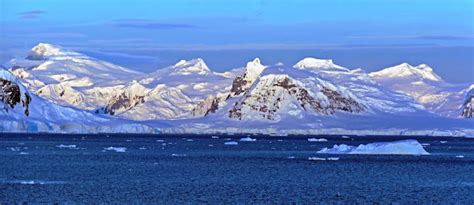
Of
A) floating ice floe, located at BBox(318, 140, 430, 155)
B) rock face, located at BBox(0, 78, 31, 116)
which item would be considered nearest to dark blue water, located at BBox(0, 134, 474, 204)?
A: rock face, located at BBox(0, 78, 31, 116)

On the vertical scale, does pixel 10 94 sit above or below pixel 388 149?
above

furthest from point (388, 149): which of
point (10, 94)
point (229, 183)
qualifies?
point (10, 94)

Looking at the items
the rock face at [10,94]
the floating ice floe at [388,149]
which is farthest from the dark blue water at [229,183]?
the floating ice floe at [388,149]

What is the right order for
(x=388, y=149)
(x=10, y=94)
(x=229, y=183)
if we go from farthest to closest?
(x=388, y=149)
(x=229, y=183)
(x=10, y=94)

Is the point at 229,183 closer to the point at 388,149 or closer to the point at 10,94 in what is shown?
the point at 10,94

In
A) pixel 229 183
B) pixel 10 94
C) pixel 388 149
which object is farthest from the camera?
pixel 388 149

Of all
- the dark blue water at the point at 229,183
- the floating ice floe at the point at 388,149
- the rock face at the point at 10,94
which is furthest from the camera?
the floating ice floe at the point at 388,149

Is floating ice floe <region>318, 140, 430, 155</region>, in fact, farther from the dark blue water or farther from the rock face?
the rock face

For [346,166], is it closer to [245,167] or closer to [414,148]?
[245,167]

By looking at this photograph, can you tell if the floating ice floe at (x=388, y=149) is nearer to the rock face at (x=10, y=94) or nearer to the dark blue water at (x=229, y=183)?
the dark blue water at (x=229, y=183)

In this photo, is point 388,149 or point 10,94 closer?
point 10,94

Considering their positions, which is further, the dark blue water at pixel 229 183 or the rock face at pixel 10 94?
the dark blue water at pixel 229 183
